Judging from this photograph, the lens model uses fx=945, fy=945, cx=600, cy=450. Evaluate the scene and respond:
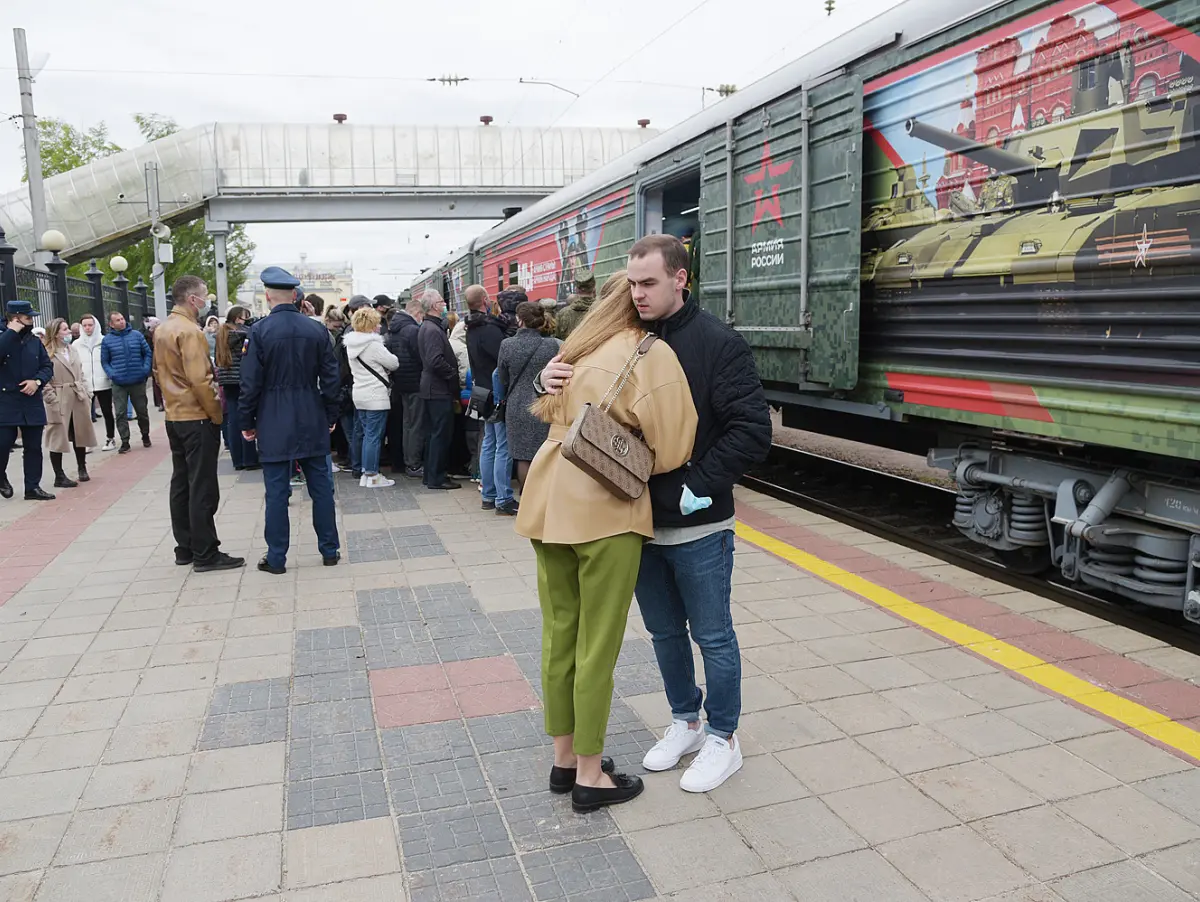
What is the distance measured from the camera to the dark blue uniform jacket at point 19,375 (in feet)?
27.7

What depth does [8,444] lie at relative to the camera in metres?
8.66

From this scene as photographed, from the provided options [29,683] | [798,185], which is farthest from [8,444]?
[798,185]

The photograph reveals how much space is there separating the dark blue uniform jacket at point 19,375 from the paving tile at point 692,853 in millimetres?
7901

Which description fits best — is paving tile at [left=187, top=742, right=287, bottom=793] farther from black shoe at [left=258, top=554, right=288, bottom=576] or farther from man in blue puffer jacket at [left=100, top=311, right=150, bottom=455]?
man in blue puffer jacket at [left=100, top=311, right=150, bottom=455]

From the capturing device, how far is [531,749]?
11.2 ft

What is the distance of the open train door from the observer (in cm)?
584

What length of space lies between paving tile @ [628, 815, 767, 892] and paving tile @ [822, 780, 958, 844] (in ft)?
1.22

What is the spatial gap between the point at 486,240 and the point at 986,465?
12.9 m

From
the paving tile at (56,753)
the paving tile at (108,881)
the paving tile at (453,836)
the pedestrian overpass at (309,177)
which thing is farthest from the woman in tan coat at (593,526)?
the pedestrian overpass at (309,177)

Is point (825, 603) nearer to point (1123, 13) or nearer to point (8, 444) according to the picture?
point (1123, 13)

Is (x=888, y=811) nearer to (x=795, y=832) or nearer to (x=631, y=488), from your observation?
(x=795, y=832)

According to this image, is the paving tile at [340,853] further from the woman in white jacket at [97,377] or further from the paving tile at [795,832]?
the woman in white jacket at [97,377]

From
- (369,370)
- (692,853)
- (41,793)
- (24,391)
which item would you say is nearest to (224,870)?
(41,793)

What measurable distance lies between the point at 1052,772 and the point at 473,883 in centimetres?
192
